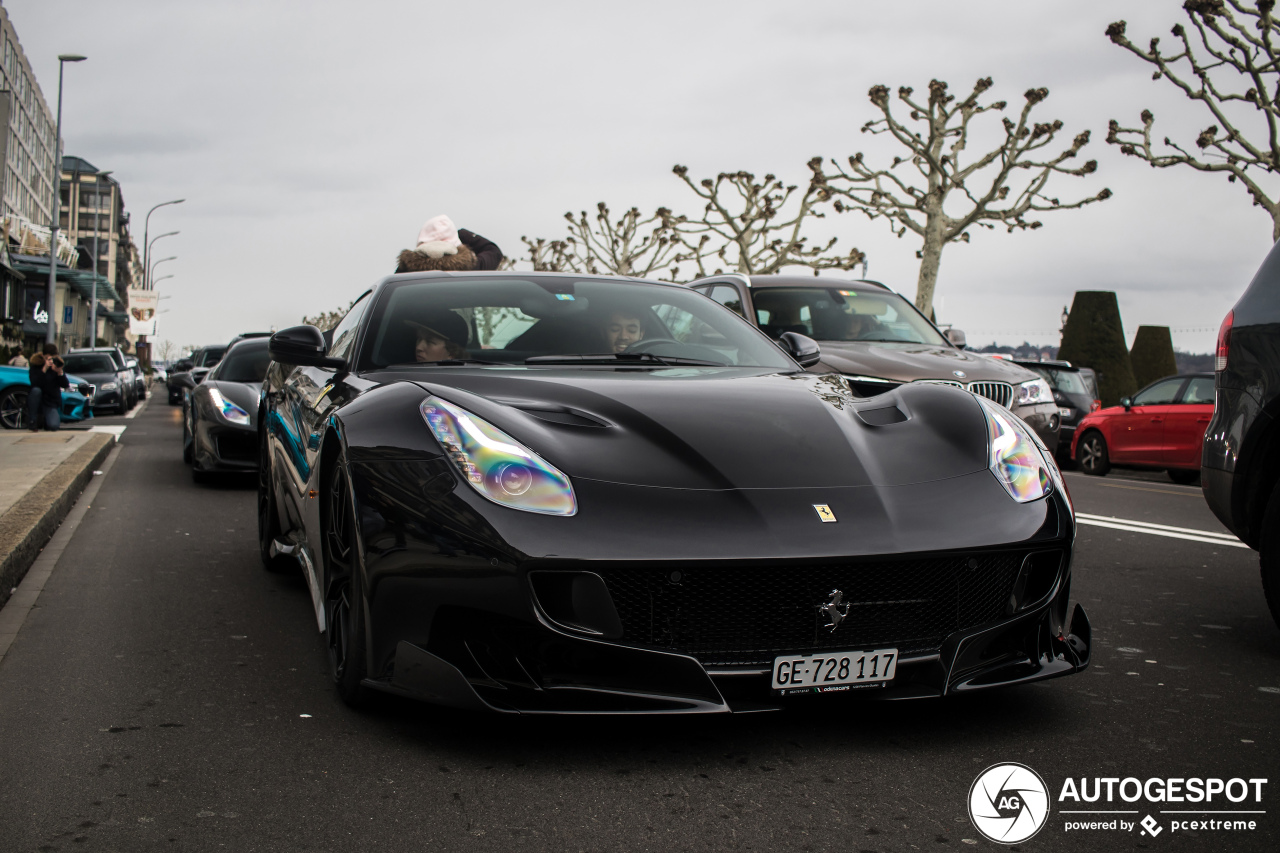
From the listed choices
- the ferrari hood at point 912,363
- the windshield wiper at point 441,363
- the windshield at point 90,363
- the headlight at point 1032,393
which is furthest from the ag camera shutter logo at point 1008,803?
the windshield at point 90,363

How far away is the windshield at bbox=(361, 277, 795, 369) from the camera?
441 centimetres

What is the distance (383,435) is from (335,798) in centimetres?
100

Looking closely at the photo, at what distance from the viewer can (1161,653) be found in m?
4.32

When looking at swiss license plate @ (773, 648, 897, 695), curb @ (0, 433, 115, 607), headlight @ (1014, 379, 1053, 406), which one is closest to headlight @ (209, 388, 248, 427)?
curb @ (0, 433, 115, 607)

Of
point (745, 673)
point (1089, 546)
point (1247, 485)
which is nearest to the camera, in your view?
point (745, 673)

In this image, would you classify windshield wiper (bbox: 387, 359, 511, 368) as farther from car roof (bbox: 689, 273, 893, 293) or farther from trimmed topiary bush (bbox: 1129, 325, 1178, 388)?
trimmed topiary bush (bbox: 1129, 325, 1178, 388)

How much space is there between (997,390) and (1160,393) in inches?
307

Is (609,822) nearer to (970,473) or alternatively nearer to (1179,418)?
(970,473)

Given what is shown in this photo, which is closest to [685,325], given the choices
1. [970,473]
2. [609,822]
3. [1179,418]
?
[970,473]

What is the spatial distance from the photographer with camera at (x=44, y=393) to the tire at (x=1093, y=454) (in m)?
16.0

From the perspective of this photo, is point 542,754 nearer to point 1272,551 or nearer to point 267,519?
point 1272,551

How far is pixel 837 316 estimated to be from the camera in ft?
34.9

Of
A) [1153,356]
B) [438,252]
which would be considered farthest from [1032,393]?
[1153,356]

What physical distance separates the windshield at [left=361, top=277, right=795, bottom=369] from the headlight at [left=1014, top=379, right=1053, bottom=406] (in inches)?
201
